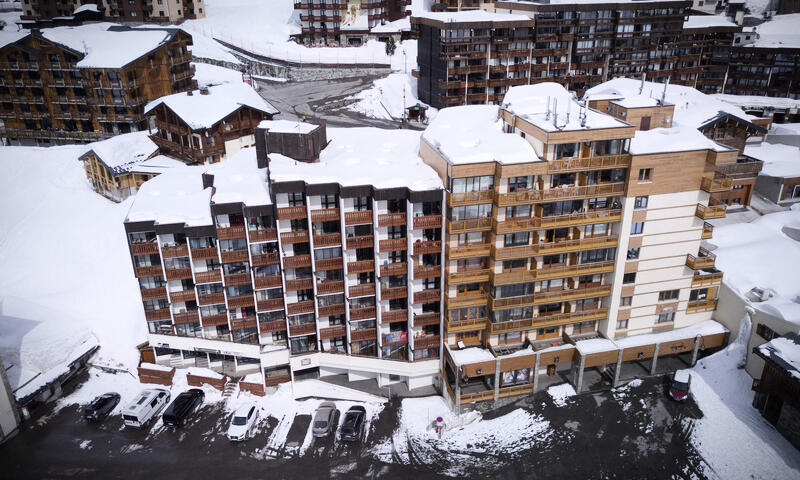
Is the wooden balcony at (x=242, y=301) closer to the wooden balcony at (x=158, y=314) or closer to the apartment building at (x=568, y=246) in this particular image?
the wooden balcony at (x=158, y=314)

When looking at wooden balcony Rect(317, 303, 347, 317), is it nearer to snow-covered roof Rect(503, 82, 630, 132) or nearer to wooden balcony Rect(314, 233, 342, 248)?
wooden balcony Rect(314, 233, 342, 248)

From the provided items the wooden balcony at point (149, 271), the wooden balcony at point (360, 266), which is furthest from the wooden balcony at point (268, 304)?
the wooden balcony at point (149, 271)

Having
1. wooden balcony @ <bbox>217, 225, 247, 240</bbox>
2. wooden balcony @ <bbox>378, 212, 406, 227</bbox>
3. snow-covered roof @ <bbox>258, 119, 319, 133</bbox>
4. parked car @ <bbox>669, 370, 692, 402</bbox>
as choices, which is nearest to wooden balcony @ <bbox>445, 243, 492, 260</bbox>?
wooden balcony @ <bbox>378, 212, 406, 227</bbox>

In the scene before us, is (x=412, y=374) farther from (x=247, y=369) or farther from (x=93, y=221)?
(x=93, y=221)

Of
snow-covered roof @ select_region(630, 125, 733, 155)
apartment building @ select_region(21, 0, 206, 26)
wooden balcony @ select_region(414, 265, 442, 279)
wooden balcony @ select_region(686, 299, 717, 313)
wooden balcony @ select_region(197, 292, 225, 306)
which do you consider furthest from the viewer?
apartment building @ select_region(21, 0, 206, 26)

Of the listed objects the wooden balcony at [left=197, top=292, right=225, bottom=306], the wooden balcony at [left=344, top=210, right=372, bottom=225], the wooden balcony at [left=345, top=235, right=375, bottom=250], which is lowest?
the wooden balcony at [left=197, top=292, right=225, bottom=306]
